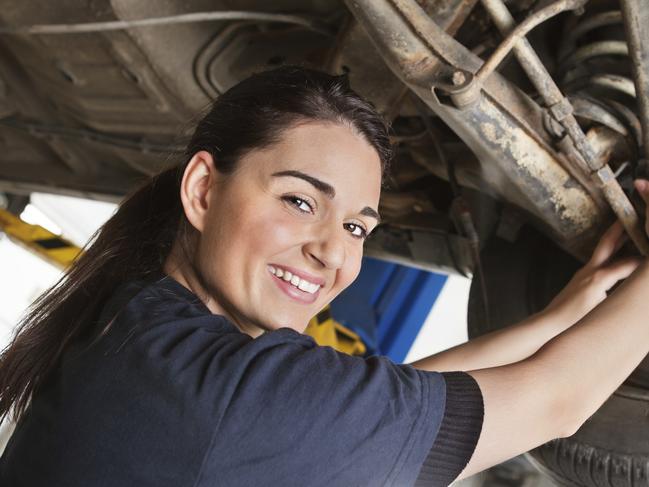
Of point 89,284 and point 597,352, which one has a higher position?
point 597,352

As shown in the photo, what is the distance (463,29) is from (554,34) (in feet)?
0.50

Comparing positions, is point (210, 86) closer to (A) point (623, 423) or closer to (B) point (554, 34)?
(B) point (554, 34)

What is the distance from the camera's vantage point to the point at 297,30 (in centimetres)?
144

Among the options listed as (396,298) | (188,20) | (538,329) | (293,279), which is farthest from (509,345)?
(396,298)

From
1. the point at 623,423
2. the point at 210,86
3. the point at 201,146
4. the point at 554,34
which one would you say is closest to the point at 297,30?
the point at 210,86

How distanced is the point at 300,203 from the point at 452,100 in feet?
0.86

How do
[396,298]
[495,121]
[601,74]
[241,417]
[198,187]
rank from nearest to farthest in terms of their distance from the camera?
[241,417], [198,187], [495,121], [601,74], [396,298]

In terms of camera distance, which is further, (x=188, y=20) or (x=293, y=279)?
(x=188, y=20)

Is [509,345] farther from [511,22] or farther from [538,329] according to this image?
[511,22]

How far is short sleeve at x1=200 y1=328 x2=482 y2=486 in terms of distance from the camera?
67 cm

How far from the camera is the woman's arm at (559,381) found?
74cm

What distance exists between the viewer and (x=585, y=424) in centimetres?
110

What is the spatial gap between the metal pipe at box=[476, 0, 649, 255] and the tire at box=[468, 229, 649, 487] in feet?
0.75

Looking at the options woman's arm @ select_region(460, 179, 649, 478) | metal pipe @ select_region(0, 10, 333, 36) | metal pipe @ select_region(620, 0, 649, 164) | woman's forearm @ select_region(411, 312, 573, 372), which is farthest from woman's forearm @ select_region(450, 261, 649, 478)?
metal pipe @ select_region(0, 10, 333, 36)
